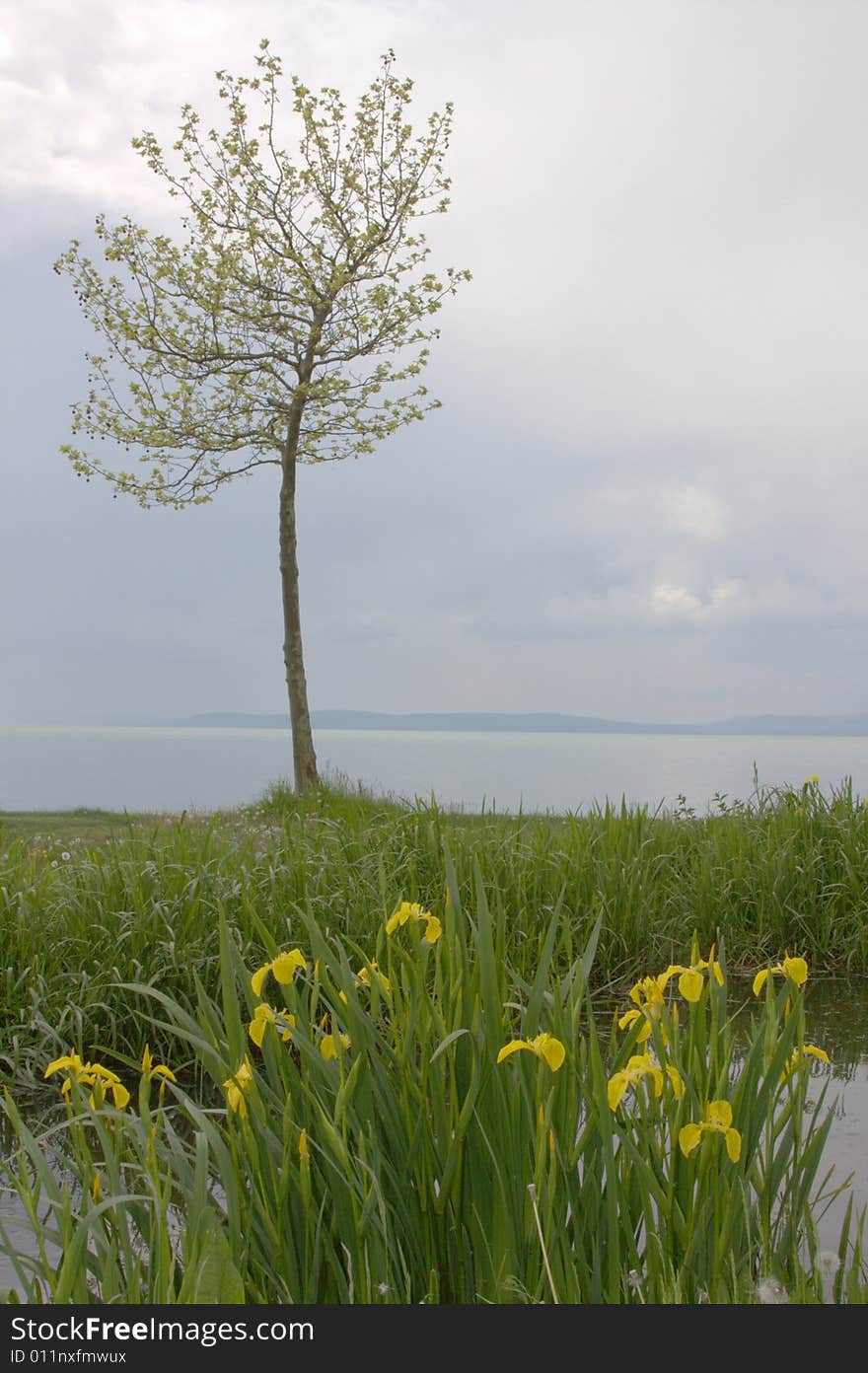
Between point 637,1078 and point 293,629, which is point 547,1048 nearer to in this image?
point 637,1078

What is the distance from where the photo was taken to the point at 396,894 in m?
5.44

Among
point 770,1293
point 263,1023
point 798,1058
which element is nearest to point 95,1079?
point 263,1023

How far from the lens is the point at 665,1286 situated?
2.02m

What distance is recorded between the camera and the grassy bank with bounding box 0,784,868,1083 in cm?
477

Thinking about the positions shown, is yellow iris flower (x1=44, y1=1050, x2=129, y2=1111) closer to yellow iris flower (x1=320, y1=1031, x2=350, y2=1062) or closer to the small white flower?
yellow iris flower (x1=320, y1=1031, x2=350, y2=1062)

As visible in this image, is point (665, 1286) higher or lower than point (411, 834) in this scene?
lower

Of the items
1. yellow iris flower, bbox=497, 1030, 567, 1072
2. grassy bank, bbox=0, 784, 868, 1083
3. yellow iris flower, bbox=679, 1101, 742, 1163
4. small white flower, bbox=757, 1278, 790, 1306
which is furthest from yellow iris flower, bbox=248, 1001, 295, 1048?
grassy bank, bbox=0, 784, 868, 1083

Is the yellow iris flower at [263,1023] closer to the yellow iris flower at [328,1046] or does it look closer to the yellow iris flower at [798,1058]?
the yellow iris flower at [328,1046]

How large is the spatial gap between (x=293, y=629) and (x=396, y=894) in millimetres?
8452

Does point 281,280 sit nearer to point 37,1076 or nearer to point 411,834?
point 411,834

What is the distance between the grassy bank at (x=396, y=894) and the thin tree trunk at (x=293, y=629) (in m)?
6.55

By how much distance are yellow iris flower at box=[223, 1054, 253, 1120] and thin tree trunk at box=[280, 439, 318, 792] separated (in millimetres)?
11355

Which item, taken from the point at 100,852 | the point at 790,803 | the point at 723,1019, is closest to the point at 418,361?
the point at 790,803

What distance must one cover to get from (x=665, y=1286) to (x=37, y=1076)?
326 centimetres
